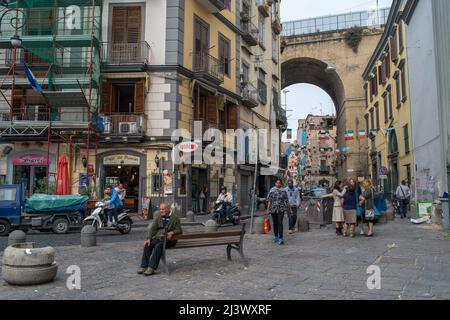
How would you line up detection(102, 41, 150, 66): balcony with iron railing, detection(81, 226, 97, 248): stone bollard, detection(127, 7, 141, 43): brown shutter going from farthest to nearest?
detection(127, 7, 141, 43): brown shutter < detection(102, 41, 150, 66): balcony with iron railing < detection(81, 226, 97, 248): stone bollard

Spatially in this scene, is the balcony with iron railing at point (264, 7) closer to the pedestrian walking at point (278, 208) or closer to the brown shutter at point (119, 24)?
the brown shutter at point (119, 24)

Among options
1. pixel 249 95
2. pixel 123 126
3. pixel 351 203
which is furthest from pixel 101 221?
pixel 249 95

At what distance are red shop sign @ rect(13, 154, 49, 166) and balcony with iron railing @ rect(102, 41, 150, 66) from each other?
551cm

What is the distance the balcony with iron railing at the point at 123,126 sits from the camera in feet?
62.4

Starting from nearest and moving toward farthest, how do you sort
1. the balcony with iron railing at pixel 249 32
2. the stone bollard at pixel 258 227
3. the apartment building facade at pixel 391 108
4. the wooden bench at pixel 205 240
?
the wooden bench at pixel 205 240 < the stone bollard at pixel 258 227 < the apartment building facade at pixel 391 108 < the balcony with iron railing at pixel 249 32

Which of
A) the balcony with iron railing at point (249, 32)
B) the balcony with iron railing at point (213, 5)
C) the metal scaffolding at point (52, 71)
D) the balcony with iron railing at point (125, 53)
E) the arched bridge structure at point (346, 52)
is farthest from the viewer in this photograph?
the arched bridge structure at point (346, 52)

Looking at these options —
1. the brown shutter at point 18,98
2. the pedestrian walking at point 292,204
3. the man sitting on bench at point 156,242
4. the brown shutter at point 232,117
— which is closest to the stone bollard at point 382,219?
the pedestrian walking at point 292,204

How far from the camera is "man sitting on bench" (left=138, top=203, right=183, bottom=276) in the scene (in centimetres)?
716

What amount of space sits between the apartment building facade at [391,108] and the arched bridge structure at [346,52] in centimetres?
356

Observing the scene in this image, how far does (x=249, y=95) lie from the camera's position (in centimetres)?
2764

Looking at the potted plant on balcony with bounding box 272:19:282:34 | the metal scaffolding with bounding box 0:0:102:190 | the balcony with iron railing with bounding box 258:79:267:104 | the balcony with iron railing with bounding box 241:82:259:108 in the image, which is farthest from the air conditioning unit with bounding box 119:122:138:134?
the potted plant on balcony with bounding box 272:19:282:34

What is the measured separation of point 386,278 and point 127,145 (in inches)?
594

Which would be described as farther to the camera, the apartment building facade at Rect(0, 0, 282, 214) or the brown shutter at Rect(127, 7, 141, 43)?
the brown shutter at Rect(127, 7, 141, 43)

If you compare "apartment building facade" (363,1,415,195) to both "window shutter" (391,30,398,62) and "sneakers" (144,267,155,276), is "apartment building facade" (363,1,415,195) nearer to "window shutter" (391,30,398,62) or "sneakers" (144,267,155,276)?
"window shutter" (391,30,398,62)
